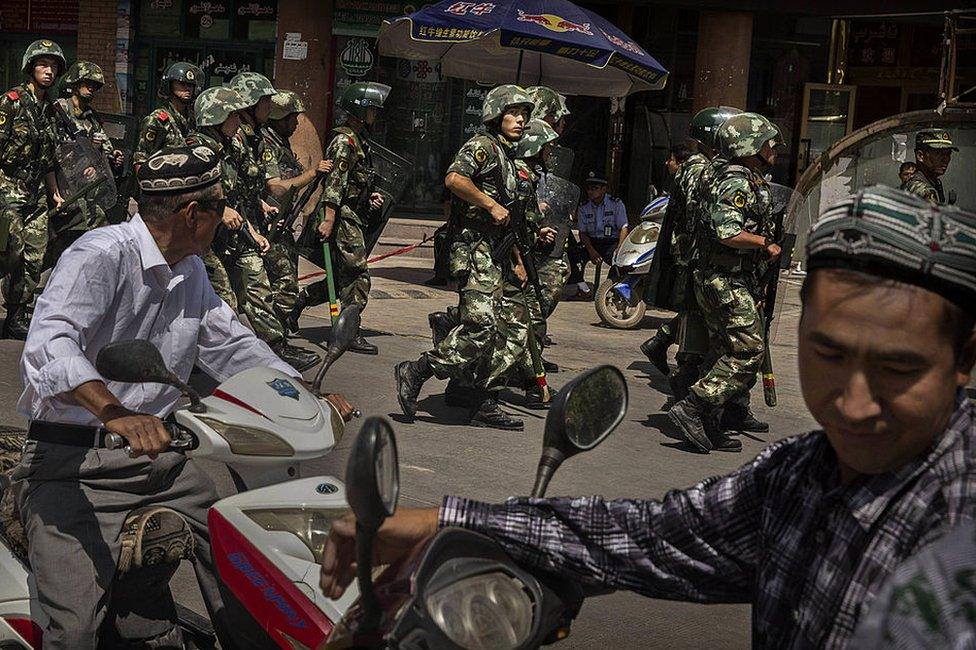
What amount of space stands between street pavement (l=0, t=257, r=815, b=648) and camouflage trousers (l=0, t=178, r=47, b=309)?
0.65 meters

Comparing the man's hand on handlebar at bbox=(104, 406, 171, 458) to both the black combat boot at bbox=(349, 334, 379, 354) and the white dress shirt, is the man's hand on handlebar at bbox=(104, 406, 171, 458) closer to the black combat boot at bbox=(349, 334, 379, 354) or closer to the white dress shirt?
the white dress shirt

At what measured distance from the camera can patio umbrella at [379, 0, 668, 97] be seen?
12.2 meters

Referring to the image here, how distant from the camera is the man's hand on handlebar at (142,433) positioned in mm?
2635

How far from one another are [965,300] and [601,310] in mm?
10409

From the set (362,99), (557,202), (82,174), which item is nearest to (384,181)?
(362,99)

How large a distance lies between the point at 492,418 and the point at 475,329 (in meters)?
0.57

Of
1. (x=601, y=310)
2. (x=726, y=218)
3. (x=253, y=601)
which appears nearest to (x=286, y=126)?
(x=601, y=310)

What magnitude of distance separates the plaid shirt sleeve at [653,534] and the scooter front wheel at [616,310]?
9.99 m

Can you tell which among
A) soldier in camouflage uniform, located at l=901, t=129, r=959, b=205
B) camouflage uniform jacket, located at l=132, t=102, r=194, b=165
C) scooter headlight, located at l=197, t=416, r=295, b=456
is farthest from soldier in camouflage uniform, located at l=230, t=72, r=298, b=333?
scooter headlight, located at l=197, t=416, r=295, b=456

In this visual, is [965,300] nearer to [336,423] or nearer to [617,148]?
[336,423]

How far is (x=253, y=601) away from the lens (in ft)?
9.02

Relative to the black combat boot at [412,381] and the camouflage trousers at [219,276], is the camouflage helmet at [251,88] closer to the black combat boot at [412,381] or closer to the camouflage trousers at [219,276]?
the camouflage trousers at [219,276]

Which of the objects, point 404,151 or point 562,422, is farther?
point 404,151

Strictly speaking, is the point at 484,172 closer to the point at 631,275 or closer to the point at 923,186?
the point at 631,275
